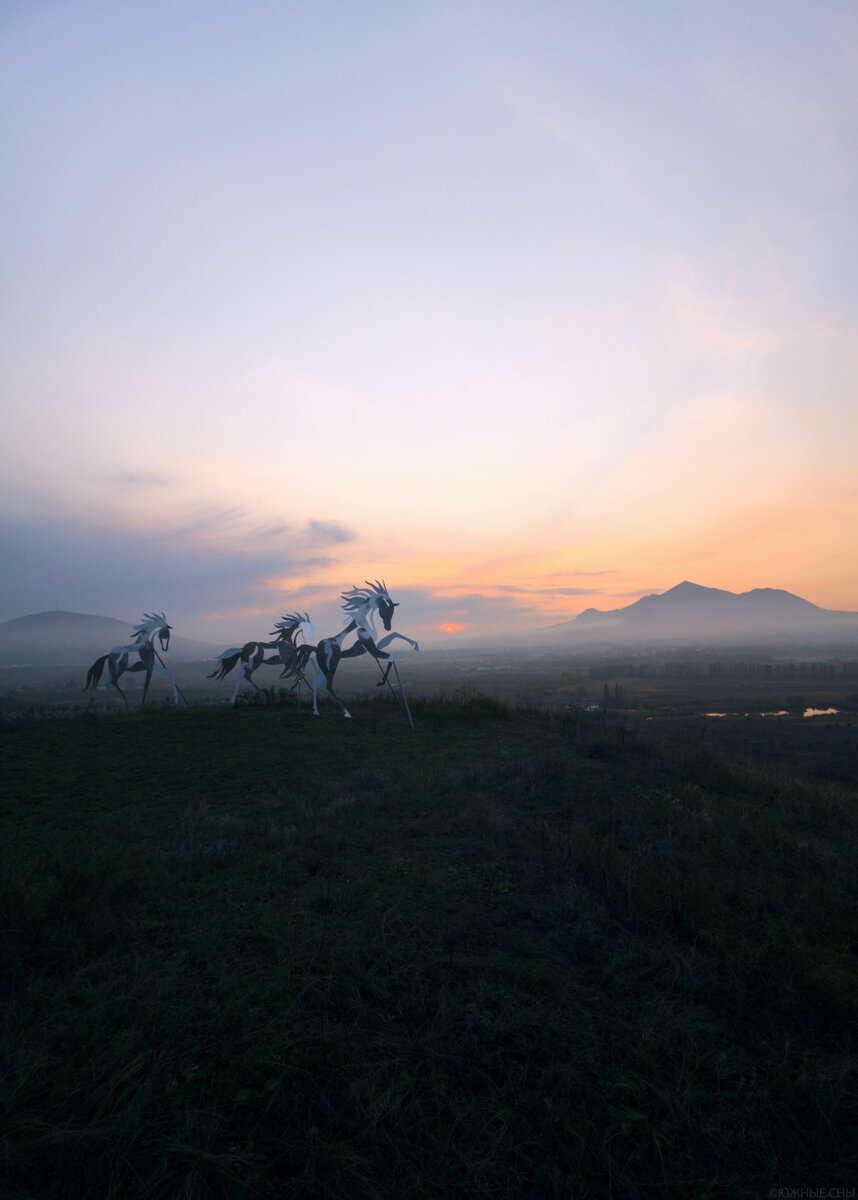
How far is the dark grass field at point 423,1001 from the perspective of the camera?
2.54 m

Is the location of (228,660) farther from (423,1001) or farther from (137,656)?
(423,1001)

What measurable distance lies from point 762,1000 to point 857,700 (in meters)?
29.2

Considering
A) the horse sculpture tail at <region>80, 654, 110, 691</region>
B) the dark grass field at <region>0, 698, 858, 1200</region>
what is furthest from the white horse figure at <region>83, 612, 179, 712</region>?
the dark grass field at <region>0, 698, 858, 1200</region>

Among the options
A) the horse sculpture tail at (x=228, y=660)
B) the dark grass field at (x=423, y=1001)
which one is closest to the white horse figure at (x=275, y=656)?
the horse sculpture tail at (x=228, y=660)

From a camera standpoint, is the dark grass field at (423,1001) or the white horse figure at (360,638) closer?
the dark grass field at (423,1001)

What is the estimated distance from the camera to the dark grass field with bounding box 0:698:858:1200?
8.35 feet

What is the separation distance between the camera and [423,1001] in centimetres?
362

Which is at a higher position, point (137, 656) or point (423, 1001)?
point (137, 656)

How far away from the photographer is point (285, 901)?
16.3 ft

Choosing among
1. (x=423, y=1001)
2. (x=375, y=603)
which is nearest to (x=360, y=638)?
(x=375, y=603)

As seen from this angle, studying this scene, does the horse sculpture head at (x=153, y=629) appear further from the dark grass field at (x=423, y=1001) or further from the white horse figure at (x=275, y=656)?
the dark grass field at (x=423, y=1001)

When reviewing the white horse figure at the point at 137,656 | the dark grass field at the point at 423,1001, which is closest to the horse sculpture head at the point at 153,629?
the white horse figure at the point at 137,656

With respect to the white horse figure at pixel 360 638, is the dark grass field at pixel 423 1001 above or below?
below

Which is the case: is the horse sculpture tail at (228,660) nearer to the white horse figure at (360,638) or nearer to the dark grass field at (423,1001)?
the white horse figure at (360,638)
